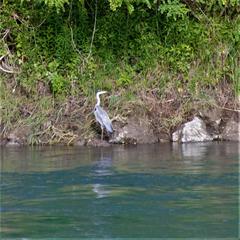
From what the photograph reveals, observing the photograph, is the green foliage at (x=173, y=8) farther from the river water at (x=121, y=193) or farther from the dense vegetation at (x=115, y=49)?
the river water at (x=121, y=193)

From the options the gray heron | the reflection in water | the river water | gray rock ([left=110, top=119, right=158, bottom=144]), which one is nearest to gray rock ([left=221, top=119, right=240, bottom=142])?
the river water

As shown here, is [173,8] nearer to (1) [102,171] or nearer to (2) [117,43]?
(2) [117,43]

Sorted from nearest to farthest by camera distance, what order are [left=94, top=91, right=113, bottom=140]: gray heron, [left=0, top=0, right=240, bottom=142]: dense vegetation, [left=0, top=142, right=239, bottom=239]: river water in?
1. [left=0, top=142, right=239, bottom=239]: river water
2. [left=94, top=91, right=113, bottom=140]: gray heron
3. [left=0, top=0, right=240, bottom=142]: dense vegetation

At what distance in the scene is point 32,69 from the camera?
47.2 ft

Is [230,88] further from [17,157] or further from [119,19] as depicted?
[17,157]

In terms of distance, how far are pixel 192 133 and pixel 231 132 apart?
704 millimetres

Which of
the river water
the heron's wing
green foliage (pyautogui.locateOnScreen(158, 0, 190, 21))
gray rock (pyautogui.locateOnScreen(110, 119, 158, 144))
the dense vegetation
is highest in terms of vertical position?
green foliage (pyautogui.locateOnScreen(158, 0, 190, 21))

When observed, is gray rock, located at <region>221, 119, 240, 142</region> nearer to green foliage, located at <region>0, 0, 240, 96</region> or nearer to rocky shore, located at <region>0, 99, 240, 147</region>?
rocky shore, located at <region>0, 99, 240, 147</region>

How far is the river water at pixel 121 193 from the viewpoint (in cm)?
716

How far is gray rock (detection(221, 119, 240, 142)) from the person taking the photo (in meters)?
13.4

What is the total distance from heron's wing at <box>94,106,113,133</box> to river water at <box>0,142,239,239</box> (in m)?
0.62

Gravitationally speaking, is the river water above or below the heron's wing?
below

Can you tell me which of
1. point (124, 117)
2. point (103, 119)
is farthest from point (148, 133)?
point (103, 119)

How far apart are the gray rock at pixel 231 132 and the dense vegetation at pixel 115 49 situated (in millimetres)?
1010
